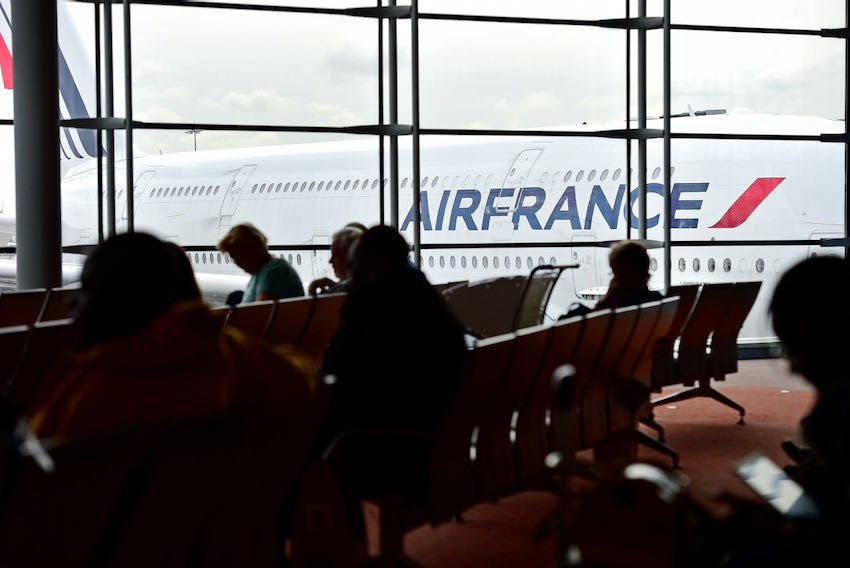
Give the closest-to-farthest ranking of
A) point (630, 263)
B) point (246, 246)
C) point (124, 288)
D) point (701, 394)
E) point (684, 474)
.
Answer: point (124, 288) < point (684, 474) < point (630, 263) < point (246, 246) < point (701, 394)

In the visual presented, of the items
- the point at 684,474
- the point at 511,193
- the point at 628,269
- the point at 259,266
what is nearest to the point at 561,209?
the point at 511,193

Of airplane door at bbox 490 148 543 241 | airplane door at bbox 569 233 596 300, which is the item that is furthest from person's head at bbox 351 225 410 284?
airplane door at bbox 569 233 596 300

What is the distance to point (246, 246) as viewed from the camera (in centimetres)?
629

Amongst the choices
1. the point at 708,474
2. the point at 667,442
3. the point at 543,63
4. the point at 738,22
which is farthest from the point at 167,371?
the point at 738,22

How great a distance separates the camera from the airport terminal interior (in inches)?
83.2

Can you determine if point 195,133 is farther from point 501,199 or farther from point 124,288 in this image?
point 501,199

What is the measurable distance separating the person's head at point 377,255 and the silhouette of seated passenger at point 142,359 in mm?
1335

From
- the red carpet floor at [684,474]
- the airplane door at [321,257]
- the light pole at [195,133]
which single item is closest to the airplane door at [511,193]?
the airplane door at [321,257]

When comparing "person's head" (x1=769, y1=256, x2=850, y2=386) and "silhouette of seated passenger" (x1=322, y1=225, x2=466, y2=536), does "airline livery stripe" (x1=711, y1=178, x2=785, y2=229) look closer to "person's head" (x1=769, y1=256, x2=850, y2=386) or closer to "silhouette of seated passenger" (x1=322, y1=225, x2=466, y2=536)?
"silhouette of seated passenger" (x1=322, y1=225, x2=466, y2=536)

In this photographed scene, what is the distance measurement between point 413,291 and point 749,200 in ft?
40.0

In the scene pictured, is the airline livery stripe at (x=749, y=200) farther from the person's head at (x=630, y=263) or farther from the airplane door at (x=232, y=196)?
the person's head at (x=630, y=263)

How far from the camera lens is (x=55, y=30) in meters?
7.68

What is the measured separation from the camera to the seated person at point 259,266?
244 inches

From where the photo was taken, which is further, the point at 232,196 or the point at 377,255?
the point at 232,196
